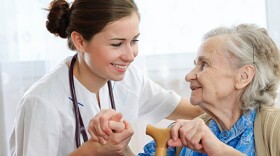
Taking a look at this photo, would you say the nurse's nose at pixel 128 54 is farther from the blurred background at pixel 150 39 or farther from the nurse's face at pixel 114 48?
the blurred background at pixel 150 39

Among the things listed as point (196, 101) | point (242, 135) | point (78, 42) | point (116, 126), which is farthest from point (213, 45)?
point (78, 42)

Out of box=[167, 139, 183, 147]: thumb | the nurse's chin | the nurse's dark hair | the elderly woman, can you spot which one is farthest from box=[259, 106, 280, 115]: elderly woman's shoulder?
the nurse's dark hair

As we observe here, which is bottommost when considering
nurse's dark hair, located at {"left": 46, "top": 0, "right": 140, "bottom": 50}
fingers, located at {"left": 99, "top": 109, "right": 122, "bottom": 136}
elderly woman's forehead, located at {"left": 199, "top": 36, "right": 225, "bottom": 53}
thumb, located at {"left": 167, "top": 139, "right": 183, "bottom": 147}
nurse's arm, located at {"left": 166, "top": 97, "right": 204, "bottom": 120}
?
nurse's arm, located at {"left": 166, "top": 97, "right": 204, "bottom": 120}

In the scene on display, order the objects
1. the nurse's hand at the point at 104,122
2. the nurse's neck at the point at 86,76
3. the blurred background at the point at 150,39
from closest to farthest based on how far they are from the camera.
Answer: the nurse's hand at the point at 104,122, the nurse's neck at the point at 86,76, the blurred background at the point at 150,39

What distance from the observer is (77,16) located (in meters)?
1.73

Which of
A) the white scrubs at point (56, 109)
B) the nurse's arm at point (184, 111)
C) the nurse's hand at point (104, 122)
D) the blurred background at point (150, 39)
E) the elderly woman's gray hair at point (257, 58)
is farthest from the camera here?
the blurred background at point (150, 39)

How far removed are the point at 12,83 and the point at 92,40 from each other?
3.39ft

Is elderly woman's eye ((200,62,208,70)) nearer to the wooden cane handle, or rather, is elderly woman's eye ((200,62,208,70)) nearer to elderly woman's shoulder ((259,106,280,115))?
elderly woman's shoulder ((259,106,280,115))

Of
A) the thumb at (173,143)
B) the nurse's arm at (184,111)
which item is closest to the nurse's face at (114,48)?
the nurse's arm at (184,111)

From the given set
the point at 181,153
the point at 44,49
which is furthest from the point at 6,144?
the point at 181,153

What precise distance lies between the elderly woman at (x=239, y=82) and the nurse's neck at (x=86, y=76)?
1.41 feet

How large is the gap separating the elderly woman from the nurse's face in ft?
0.90

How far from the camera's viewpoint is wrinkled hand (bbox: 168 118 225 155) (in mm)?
1276

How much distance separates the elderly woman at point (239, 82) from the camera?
147 centimetres
